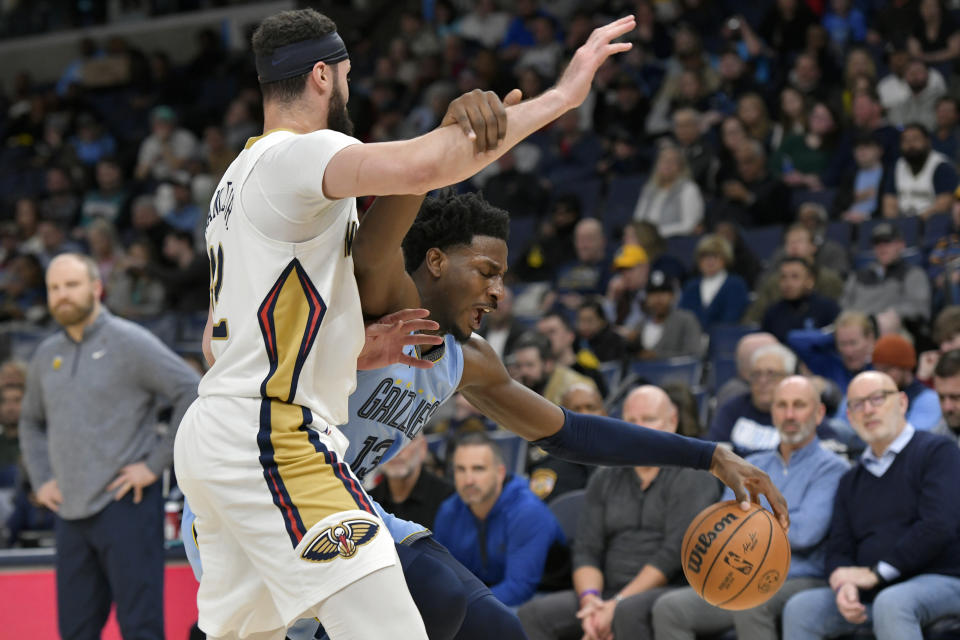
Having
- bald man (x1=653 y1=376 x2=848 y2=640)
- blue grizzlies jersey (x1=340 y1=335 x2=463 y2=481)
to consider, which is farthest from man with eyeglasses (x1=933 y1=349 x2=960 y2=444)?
blue grizzlies jersey (x1=340 y1=335 x2=463 y2=481)

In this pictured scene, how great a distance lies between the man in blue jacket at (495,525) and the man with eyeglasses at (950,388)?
2122 millimetres

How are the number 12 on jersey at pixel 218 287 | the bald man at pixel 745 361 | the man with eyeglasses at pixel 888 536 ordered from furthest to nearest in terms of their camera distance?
the bald man at pixel 745 361, the man with eyeglasses at pixel 888 536, the number 12 on jersey at pixel 218 287

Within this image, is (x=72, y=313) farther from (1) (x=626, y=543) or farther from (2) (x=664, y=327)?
(2) (x=664, y=327)

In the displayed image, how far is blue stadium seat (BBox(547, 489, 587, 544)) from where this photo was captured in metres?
6.99

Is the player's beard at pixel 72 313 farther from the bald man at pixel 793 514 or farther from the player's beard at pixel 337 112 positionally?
the player's beard at pixel 337 112

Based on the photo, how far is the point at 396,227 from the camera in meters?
2.96

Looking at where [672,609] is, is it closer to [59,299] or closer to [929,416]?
[929,416]

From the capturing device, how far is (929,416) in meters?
6.95

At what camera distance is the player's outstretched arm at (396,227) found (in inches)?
103

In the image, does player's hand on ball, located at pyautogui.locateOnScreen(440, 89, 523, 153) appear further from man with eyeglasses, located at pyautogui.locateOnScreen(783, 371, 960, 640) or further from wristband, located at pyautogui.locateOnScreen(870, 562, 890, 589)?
wristband, located at pyautogui.locateOnScreen(870, 562, 890, 589)

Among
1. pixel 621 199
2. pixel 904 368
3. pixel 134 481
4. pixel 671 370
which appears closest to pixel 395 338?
pixel 134 481

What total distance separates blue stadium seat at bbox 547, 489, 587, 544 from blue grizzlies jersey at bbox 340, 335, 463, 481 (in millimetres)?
3288

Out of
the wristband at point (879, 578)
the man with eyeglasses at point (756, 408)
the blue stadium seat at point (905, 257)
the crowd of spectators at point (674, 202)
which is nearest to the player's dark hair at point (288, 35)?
the wristband at point (879, 578)

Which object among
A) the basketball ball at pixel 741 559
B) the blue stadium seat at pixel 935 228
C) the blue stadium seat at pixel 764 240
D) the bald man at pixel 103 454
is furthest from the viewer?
the blue stadium seat at pixel 764 240
